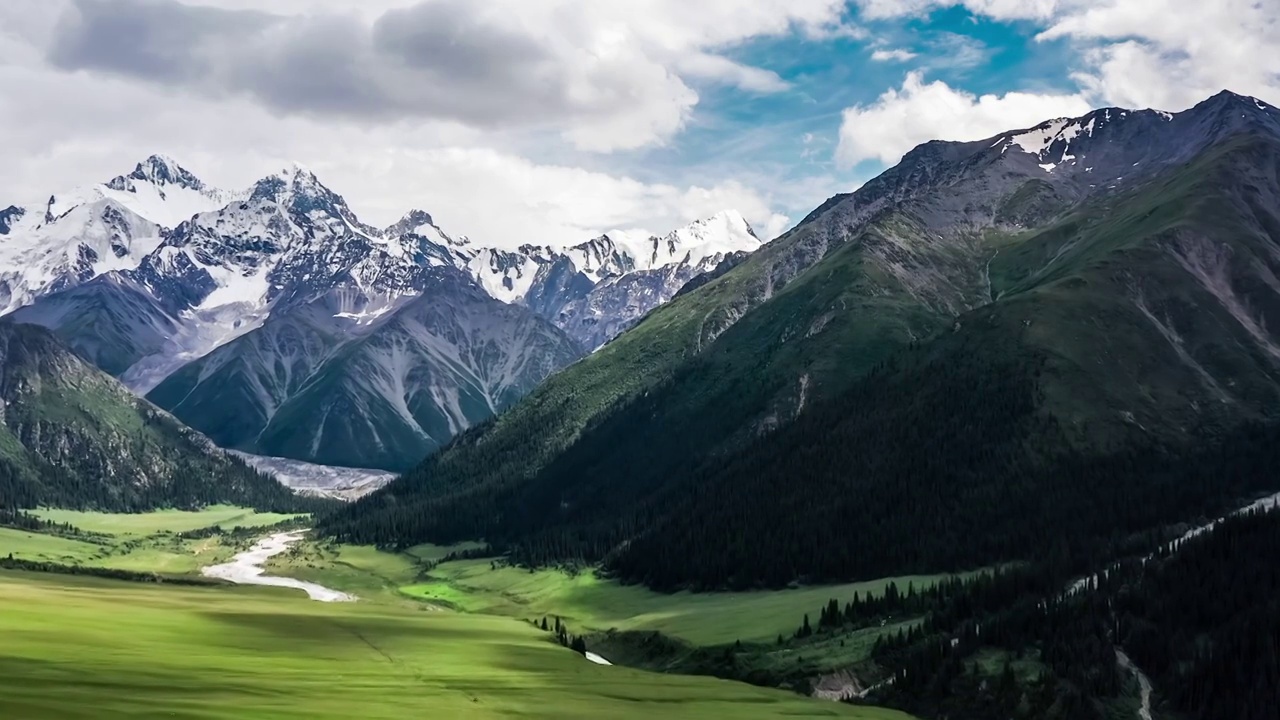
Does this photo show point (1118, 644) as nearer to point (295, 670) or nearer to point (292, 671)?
point (295, 670)

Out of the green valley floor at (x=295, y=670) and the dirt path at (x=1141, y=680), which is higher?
the green valley floor at (x=295, y=670)

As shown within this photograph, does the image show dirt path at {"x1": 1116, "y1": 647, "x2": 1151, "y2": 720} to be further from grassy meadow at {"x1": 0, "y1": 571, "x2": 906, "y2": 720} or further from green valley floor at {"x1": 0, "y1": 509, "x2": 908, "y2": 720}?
grassy meadow at {"x1": 0, "y1": 571, "x2": 906, "y2": 720}

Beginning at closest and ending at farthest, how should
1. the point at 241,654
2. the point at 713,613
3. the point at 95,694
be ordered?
1. the point at 95,694
2. the point at 241,654
3. the point at 713,613

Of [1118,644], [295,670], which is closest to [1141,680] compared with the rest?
[1118,644]

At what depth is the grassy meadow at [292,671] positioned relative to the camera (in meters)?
80.3

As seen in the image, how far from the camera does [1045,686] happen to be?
4798 inches

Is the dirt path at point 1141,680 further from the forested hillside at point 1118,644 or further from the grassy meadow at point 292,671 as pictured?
the grassy meadow at point 292,671

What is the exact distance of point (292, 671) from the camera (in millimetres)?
107062

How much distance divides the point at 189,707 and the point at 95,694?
21.8 ft

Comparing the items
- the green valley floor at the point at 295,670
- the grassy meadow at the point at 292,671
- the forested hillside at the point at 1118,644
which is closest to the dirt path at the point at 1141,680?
the forested hillside at the point at 1118,644

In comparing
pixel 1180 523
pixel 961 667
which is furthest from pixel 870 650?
pixel 1180 523

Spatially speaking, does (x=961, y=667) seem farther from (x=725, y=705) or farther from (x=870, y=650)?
(x=725, y=705)

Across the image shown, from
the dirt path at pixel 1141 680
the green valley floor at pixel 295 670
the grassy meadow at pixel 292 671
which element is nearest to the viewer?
the grassy meadow at pixel 292 671

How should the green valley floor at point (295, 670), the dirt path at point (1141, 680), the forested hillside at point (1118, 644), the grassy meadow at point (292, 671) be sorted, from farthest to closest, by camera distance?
1. the dirt path at point (1141, 680)
2. the forested hillside at point (1118, 644)
3. the green valley floor at point (295, 670)
4. the grassy meadow at point (292, 671)
